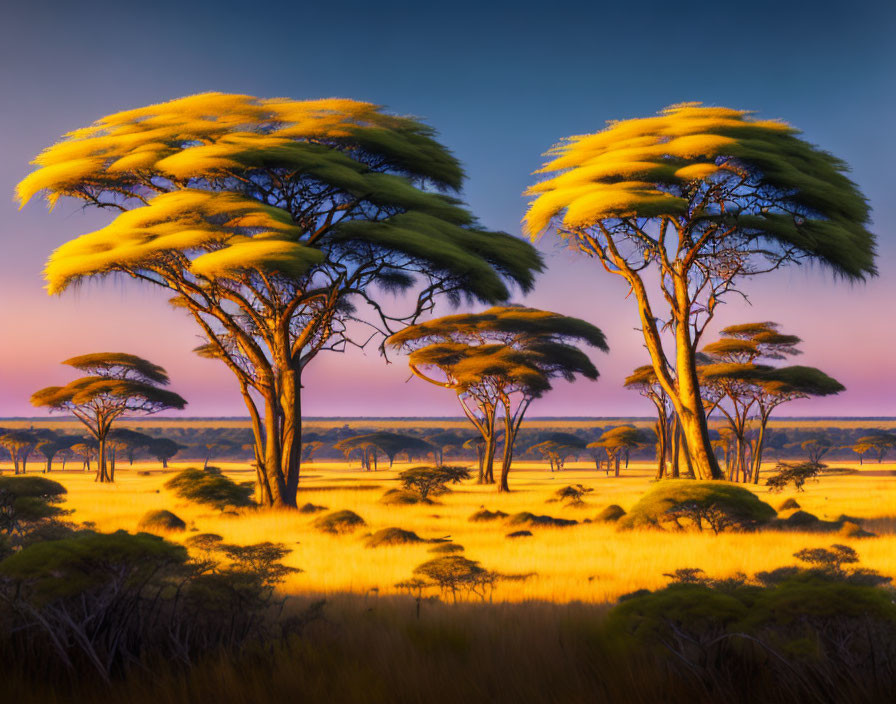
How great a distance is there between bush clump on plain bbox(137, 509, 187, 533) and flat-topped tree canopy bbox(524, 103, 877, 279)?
1228cm

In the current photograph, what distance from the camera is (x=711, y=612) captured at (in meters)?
5.19

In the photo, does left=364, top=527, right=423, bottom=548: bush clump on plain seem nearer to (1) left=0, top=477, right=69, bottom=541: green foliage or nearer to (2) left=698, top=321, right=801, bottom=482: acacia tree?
(1) left=0, top=477, right=69, bottom=541: green foliage

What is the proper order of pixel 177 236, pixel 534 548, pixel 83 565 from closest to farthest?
pixel 83 565 < pixel 534 548 < pixel 177 236

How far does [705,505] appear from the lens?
1571 cm

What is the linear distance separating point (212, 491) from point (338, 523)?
22.0ft

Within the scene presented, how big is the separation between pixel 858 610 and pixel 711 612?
0.97 metres

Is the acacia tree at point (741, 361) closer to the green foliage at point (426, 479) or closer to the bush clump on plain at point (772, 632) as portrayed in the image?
the green foliage at point (426, 479)

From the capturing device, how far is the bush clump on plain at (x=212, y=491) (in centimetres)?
2236

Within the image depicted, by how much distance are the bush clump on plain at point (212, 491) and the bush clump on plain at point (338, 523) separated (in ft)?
16.3

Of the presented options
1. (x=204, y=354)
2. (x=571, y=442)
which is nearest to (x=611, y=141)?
(x=204, y=354)

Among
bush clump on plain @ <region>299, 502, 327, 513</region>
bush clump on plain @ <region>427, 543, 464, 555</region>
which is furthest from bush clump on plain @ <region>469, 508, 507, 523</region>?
bush clump on plain @ <region>427, 543, 464, 555</region>

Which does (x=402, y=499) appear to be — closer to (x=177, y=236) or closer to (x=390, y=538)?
(x=390, y=538)

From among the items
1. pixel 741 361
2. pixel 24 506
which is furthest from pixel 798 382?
pixel 24 506

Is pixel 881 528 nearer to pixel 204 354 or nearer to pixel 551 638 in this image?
pixel 551 638
